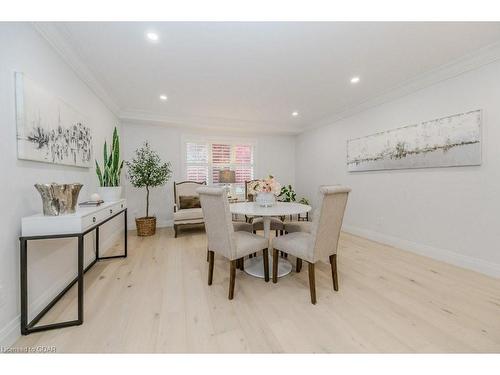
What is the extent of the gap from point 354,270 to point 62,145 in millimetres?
3283

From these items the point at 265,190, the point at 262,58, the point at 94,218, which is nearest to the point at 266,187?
the point at 265,190

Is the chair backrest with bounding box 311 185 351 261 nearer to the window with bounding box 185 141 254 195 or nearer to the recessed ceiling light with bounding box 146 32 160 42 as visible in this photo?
the recessed ceiling light with bounding box 146 32 160 42

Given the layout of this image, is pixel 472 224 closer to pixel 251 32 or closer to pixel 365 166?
pixel 365 166

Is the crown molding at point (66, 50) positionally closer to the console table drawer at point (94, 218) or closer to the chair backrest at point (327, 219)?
the console table drawer at point (94, 218)

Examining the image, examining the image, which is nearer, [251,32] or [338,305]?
[338,305]

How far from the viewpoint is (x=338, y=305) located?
1.75m

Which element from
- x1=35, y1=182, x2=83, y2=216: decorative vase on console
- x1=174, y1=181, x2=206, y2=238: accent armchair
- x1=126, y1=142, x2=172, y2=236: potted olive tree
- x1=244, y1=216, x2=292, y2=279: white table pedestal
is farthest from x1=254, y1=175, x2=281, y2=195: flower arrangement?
x1=126, y1=142, x2=172, y2=236: potted olive tree

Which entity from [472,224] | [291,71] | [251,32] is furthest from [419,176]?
[251,32]

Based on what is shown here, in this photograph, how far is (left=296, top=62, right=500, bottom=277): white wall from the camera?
2.25 meters

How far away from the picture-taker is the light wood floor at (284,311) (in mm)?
1332

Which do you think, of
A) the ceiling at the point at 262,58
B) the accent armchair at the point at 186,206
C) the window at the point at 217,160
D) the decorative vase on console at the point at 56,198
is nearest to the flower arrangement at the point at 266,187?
the ceiling at the point at 262,58

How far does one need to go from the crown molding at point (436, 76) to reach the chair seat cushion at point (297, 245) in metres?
2.61

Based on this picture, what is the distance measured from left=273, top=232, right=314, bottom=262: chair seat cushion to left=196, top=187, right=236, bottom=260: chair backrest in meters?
0.49

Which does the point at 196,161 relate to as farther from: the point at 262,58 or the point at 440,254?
the point at 440,254
